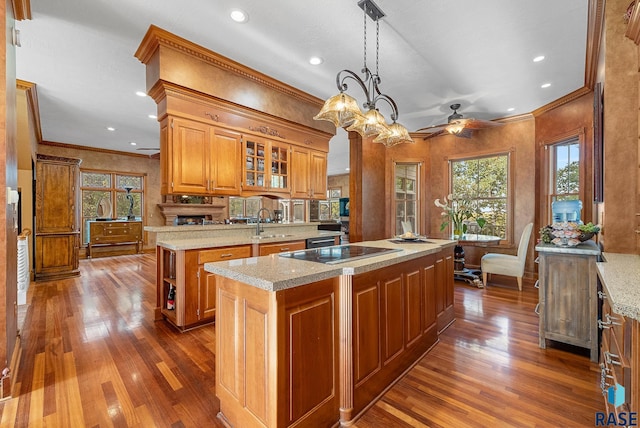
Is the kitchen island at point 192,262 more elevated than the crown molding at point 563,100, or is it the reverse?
the crown molding at point 563,100

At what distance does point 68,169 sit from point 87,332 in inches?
154

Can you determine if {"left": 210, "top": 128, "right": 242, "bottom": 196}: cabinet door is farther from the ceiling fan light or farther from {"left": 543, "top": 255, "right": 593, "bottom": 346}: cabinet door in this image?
{"left": 543, "top": 255, "right": 593, "bottom": 346}: cabinet door

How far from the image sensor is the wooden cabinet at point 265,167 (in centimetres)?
392

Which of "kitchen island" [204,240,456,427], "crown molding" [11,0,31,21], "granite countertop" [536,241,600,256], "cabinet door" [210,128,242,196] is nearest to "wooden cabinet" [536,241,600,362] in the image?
"granite countertop" [536,241,600,256]

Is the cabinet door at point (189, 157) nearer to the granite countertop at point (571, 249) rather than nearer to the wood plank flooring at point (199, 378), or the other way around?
the wood plank flooring at point (199, 378)

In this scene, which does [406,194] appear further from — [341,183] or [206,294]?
[341,183]

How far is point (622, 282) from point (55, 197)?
7.31m

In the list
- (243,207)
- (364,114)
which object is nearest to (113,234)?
(243,207)

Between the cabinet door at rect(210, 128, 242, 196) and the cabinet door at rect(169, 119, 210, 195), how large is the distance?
90 millimetres

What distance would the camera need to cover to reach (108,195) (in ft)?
27.1

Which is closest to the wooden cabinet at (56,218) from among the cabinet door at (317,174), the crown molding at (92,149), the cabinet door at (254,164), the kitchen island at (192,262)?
the crown molding at (92,149)

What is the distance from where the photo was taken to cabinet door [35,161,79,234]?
16.8 feet

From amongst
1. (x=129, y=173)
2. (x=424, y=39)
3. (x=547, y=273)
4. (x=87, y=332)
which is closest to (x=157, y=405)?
(x=87, y=332)

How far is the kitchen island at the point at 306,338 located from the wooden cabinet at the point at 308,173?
2617 millimetres
